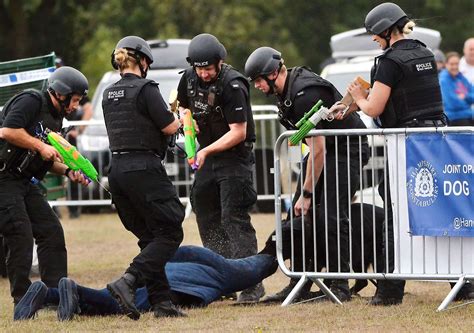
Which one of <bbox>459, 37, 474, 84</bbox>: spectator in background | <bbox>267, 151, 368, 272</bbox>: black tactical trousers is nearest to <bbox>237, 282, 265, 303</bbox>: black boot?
<bbox>267, 151, 368, 272</bbox>: black tactical trousers

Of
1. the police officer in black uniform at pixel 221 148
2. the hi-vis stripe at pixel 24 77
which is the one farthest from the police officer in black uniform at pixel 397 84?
the hi-vis stripe at pixel 24 77

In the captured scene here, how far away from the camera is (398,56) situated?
933 cm

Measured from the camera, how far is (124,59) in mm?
9180

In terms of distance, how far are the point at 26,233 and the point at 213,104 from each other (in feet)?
5.58

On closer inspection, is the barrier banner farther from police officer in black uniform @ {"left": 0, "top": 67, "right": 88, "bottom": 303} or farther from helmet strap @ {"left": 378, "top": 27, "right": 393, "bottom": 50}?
police officer in black uniform @ {"left": 0, "top": 67, "right": 88, "bottom": 303}

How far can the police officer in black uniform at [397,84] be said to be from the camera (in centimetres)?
933

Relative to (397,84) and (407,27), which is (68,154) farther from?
(407,27)

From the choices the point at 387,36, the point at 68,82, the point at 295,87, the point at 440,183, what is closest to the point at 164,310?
the point at 68,82

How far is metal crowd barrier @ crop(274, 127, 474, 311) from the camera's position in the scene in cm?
926

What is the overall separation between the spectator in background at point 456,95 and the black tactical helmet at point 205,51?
7098 millimetres

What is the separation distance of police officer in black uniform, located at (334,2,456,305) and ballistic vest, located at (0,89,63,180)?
210cm

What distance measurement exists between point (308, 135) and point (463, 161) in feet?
3.74

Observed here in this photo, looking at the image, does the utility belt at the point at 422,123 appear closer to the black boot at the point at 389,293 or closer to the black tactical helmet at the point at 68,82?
the black boot at the point at 389,293

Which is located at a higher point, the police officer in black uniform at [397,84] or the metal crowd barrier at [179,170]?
the police officer in black uniform at [397,84]
